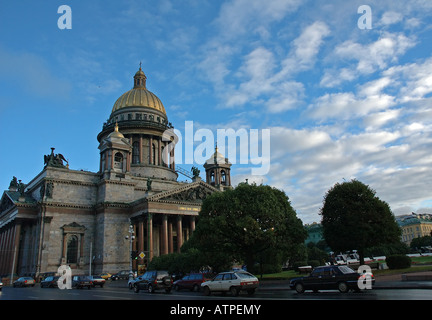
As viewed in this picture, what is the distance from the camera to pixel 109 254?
55.9 m

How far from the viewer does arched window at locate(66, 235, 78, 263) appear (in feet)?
184

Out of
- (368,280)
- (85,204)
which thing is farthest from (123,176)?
(368,280)

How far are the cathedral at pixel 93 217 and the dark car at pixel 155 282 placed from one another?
73.3ft

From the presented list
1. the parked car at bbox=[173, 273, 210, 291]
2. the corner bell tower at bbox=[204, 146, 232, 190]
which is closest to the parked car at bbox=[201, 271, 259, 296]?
the parked car at bbox=[173, 273, 210, 291]

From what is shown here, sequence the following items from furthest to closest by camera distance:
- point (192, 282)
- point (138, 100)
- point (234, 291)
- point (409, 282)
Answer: point (138, 100)
point (192, 282)
point (409, 282)
point (234, 291)

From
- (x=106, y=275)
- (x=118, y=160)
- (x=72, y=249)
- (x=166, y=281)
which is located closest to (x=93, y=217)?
(x=72, y=249)

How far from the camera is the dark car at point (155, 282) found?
28.0 metres

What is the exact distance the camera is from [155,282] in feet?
91.9

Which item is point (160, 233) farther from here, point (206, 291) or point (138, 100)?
point (206, 291)

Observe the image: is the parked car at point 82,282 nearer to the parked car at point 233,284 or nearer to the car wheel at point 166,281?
the car wheel at point 166,281

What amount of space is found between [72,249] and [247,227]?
34578mm
